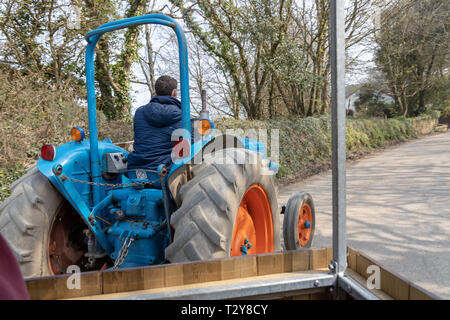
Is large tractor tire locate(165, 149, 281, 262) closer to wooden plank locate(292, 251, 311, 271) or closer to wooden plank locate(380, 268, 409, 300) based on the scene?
wooden plank locate(292, 251, 311, 271)

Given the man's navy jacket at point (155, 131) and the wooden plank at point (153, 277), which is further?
the man's navy jacket at point (155, 131)

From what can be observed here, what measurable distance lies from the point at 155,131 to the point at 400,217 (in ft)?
14.1

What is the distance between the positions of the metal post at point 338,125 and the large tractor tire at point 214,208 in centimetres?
81

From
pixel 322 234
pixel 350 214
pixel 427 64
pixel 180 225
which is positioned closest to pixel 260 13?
pixel 350 214

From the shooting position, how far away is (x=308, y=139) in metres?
12.7

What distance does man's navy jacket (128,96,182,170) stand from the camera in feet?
10.0

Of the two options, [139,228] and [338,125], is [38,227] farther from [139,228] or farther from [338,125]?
[338,125]

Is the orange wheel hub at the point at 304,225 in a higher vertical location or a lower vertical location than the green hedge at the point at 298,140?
lower

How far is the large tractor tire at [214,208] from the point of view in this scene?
236 centimetres

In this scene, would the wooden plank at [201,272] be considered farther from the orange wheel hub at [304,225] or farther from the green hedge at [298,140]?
the green hedge at [298,140]

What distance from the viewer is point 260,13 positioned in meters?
12.8

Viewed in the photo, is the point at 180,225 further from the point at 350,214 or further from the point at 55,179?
the point at 350,214

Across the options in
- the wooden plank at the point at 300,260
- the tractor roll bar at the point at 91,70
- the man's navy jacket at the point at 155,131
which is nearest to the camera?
the wooden plank at the point at 300,260

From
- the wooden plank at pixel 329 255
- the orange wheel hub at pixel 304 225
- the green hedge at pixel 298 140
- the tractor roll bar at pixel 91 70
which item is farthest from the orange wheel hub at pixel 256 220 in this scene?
the green hedge at pixel 298 140
